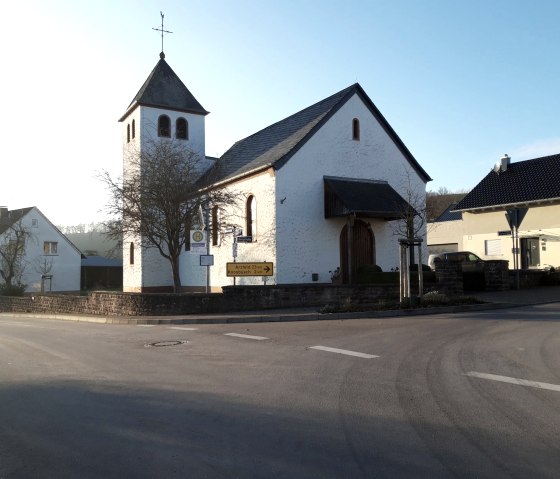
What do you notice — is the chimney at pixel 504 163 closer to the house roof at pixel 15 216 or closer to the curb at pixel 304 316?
the curb at pixel 304 316

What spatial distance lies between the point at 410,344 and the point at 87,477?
7.58 meters

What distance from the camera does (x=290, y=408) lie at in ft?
20.5

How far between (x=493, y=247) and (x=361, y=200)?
17.0 meters

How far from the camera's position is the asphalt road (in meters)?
4.61

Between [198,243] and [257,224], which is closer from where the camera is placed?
[198,243]

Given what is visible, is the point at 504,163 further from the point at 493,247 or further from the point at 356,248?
the point at 356,248

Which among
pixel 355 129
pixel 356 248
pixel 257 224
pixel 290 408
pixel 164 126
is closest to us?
pixel 290 408

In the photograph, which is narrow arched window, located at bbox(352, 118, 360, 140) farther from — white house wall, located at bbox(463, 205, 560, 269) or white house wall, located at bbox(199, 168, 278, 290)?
white house wall, located at bbox(463, 205, 560, 269)

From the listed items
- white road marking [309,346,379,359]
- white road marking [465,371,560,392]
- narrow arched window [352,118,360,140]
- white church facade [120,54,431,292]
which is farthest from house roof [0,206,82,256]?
white road marking [465,371,560,392]

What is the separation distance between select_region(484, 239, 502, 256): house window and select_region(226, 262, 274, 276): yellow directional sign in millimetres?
20408

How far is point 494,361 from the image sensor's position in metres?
8.86

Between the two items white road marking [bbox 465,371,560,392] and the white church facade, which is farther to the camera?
the white church facade

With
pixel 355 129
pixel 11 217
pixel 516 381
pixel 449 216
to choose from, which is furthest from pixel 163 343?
pixel 449 216

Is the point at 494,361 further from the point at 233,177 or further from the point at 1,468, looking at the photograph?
the point at 233,177
